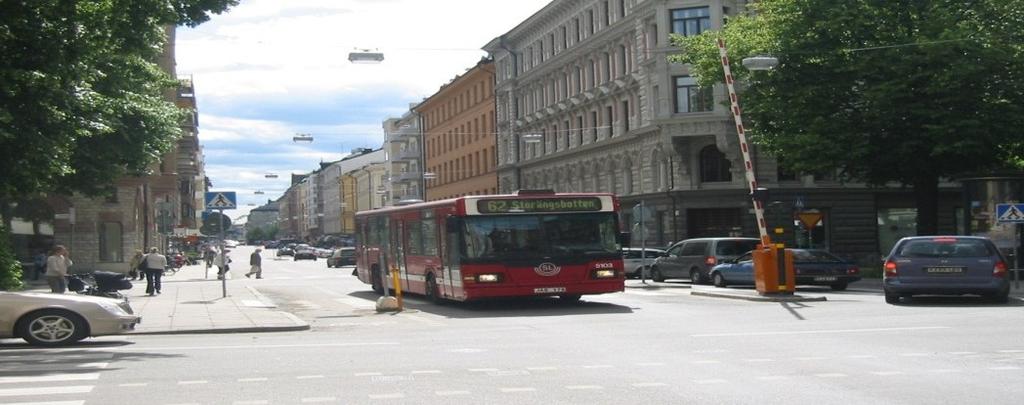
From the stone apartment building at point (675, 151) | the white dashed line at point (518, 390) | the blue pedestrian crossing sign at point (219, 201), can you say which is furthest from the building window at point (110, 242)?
the white dashed line at point (518, 390)

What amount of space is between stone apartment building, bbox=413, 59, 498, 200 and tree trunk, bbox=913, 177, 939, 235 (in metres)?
45.4

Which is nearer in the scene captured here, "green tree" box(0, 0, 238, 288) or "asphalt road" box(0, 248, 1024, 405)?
"asphalt road" box(0, 248, 1024, 405)

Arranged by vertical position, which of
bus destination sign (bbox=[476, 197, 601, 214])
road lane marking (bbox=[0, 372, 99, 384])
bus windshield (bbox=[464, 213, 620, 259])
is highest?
bus destination sign (bbox=[476, 197, 601, 214])

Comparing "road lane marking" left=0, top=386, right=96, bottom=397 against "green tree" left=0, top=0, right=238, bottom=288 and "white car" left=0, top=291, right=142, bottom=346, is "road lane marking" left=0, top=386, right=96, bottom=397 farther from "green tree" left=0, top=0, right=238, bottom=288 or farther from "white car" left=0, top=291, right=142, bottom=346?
"green tree" left=0, top=0, right=238, bottom=288

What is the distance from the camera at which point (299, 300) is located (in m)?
31.8

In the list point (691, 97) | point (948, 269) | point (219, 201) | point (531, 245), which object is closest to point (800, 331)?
point (948, 269)

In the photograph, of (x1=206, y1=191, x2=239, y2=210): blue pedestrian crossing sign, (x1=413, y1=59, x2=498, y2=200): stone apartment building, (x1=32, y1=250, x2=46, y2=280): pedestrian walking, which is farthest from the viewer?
(x1=413, y1=59, x2=498, y2=200): stone apartment building

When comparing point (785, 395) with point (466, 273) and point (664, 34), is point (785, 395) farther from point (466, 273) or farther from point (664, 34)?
point (664, 34)

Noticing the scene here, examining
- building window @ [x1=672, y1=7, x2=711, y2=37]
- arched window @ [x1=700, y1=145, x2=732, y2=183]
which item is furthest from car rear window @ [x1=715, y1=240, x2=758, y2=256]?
building window @ [x1=672, y1=7, x2=711, y2=37]

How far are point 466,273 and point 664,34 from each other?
32968 mm

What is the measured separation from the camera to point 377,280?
32.6 meters

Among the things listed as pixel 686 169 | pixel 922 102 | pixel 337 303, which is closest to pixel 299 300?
pixel 337 303

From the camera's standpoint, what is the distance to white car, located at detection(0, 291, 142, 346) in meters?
16.8

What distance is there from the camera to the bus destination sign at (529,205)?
23.6 metres
